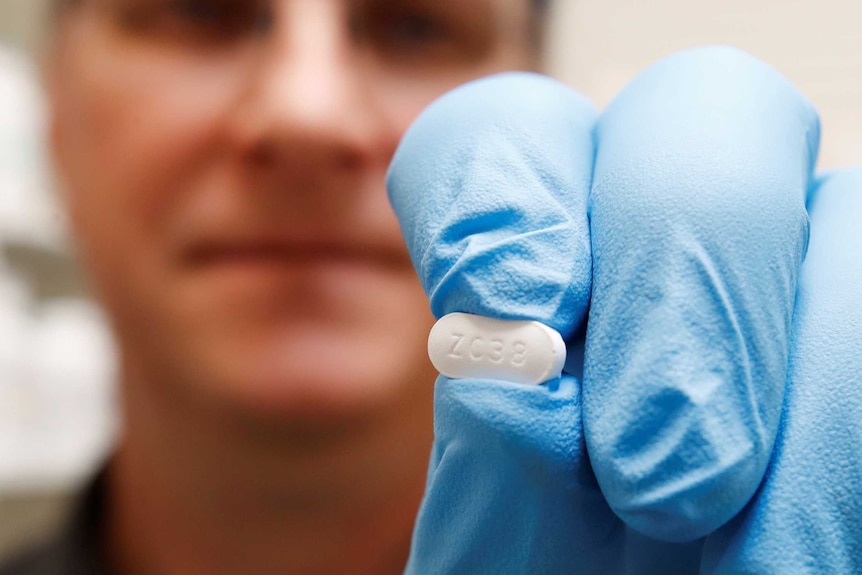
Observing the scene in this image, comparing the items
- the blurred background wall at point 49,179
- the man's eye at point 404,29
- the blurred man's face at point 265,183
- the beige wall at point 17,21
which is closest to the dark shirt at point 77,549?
the blurred background wall at point 49,179

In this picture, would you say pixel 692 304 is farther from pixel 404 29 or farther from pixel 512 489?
pixel 404 29

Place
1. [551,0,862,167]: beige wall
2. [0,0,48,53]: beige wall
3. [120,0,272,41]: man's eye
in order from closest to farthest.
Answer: [120,0,272,41]: man's eye → [551,0,862,167]: beige wall → [0,0,48,53]: beige wall

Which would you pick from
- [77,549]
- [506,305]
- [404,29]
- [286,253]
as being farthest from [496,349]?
[77,549]

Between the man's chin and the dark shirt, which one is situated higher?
the man's chin

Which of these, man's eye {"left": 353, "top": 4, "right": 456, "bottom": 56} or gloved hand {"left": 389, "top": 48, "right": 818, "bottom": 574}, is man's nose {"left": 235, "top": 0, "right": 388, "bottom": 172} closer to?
man's eye {"left": 353, "top": 4, "right": 456, "bottom": 56}

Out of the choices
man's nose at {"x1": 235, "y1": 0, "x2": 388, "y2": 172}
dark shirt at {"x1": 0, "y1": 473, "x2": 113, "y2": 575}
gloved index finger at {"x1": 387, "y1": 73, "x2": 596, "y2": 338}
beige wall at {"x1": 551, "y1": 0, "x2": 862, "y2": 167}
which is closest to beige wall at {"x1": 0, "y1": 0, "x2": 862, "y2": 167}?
beige wall at {"x1": 551, "y1": 0, "x2": 862, "y2": 167}

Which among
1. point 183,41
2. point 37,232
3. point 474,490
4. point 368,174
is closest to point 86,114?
point 183,41

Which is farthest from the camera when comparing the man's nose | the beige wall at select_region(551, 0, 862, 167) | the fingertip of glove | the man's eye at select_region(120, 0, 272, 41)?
the beige wall at select_region(551, 0, 862, 167)
